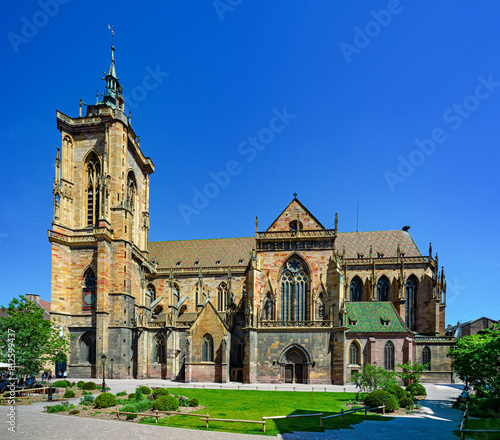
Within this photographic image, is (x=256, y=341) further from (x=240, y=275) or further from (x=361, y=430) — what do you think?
(x=361, y=430)

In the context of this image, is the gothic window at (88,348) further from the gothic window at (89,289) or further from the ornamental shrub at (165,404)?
the ornamental shrub at (165,404)

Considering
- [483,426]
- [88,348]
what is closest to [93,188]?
[88,348]

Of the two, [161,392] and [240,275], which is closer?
[161,392]

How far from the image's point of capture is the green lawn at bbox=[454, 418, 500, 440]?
1972 cm

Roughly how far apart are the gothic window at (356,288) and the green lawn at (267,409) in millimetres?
27562

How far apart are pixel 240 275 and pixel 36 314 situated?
104ft

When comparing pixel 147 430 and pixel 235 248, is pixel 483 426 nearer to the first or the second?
pixel 147 430

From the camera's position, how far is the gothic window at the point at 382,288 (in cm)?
6038

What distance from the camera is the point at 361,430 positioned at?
20.9 metres

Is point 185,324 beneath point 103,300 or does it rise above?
beneath

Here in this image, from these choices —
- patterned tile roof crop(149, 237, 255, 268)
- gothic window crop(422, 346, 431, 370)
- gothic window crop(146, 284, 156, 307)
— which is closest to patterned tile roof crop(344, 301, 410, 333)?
gothic window crop(422, 346, 431, 370)

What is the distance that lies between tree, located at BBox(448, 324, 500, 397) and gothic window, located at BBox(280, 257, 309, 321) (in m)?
18.8

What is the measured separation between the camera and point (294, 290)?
156 ft

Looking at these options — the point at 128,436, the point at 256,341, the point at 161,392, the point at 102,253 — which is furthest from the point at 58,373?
the point at 128,436
